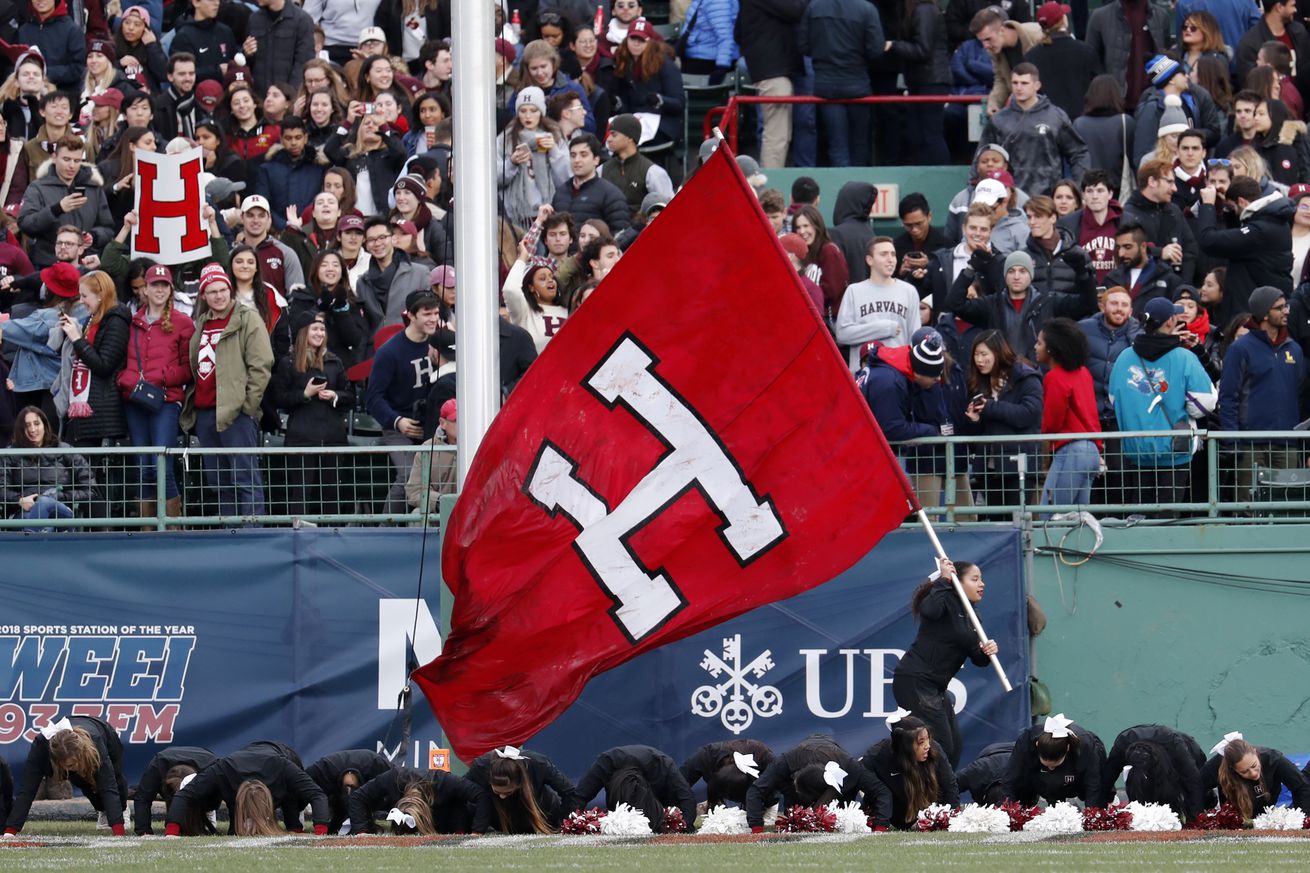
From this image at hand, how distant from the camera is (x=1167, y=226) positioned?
17141 millimetres

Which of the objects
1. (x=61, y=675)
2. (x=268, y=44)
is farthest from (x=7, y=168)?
(x=61, y=675)

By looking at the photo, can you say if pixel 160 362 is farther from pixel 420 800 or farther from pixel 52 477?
pixel 420 800

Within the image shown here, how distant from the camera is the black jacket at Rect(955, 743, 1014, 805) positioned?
46.1 ft

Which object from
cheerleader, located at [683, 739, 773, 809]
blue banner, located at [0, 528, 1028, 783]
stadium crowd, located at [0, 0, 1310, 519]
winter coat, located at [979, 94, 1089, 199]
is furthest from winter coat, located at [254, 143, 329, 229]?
cheerleader, located at [683, 739, 773, 809]

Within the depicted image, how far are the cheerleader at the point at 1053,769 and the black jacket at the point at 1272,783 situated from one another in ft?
2.13

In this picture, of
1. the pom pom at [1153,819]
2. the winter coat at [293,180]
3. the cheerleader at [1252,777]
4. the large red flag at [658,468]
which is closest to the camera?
the large red flag at [658,468]

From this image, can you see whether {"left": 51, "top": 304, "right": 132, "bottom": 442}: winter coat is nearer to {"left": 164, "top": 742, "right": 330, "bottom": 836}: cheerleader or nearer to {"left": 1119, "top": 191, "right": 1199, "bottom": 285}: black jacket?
{"left": 164, "top": 742, "right": 330, "bottom": 836}: cheerleader

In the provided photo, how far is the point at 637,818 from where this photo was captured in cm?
1361

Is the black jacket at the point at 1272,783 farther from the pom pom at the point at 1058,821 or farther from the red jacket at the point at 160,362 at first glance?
the red jacket at the point at 160,362

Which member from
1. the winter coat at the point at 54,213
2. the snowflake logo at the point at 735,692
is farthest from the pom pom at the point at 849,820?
the winter coat at the point at 54,213

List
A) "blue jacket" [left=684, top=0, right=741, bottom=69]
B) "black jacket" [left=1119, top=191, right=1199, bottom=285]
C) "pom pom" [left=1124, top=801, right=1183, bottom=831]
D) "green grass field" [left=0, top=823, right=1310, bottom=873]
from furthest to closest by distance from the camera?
1. "blue jacket" [left=684, top=0, right=741, bottom=69]
2. "black jacket" [left=1119, top=191, right=1199, bottom=285]
3. "pom pom" [left=1124, top=801, right=1183, bottom=831]
4. "green grass field" [left=0, top=823, right=1310, bottom=873]

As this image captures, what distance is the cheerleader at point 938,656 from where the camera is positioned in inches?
553

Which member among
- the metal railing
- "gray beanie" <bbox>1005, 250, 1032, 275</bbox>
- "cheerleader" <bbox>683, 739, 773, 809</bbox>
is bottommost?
"cheerleader" <bbox>683, 739, 773, 809</bbox>

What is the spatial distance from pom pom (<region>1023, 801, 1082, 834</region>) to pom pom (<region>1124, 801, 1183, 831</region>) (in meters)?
0.30
